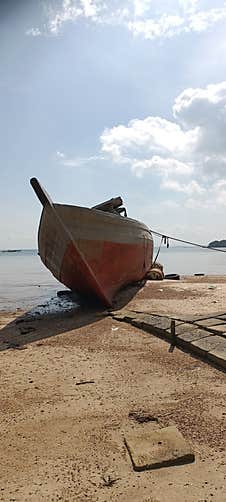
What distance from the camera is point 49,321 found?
9.51m

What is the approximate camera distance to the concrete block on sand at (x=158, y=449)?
2.77 meters

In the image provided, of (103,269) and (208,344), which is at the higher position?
(103,269)

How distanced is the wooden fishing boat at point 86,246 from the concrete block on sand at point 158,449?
6.78 m

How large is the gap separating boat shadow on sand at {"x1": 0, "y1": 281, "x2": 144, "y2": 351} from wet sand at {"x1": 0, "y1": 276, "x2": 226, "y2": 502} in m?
0.28

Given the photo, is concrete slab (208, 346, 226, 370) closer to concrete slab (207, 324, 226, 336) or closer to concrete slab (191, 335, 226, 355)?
concrete slab (191, 335, 226, 355)

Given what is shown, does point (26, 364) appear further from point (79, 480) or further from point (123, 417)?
point (79, 480)

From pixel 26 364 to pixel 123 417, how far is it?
2416mm

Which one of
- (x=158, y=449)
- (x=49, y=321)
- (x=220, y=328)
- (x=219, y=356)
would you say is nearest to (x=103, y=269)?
(x=49, y=321)

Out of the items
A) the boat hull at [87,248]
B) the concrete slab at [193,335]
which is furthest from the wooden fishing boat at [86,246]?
the concrete slab at [193,335]

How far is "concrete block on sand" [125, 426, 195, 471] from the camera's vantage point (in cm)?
277

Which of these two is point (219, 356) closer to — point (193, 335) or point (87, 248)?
point (193, 335)

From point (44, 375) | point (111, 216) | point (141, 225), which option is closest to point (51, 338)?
point (44, 375)

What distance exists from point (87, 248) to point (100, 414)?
6479mm

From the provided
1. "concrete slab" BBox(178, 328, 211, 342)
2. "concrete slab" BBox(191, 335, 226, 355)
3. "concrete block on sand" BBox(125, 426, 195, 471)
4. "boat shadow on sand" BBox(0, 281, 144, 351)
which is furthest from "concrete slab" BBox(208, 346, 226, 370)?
"boat shadow on sand" BBox(0, 281, 144, 351)
